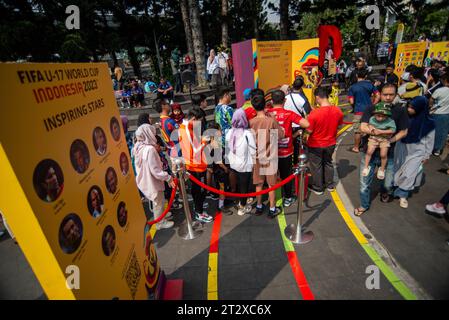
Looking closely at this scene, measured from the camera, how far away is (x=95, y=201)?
1.98 metres

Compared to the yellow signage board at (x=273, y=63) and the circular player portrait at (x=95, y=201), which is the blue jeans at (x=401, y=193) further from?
the circular player portrait at (x=95, y=201)

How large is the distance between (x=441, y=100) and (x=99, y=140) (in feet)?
24.9

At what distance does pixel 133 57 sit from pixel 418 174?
3018cm

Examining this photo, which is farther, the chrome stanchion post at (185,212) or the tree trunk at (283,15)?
the tree trunk at (283,15)

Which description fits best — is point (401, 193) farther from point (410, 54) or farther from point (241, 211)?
point (410, 54)

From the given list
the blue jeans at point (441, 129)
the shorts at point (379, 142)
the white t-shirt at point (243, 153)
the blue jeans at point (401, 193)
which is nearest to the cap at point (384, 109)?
the shorts at point (379, 142)

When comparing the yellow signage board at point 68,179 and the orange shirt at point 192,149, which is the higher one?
the yellow signage board at point 68,179

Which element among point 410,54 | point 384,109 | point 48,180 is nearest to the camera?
point 48,180

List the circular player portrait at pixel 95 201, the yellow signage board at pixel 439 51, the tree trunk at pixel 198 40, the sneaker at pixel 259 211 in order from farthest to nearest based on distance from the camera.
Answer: the yellow signage board at pixel 439 51, the tree trunk at pixel 198 40, the sneaker at pixel 259 211, the circular player portrait at pixel 95 201

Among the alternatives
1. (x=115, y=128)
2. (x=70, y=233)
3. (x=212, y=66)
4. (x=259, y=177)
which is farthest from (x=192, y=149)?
(x=212, y=66)

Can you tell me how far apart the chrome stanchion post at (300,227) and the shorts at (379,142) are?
140 cm

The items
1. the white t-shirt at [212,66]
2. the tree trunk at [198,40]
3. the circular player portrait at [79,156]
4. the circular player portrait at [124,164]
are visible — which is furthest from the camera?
the white t-shirt at [212,66]

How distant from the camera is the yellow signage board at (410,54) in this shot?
37.2 feet

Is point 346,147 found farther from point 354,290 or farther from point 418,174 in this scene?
point 354,290
